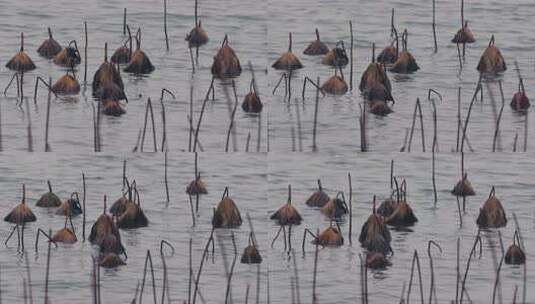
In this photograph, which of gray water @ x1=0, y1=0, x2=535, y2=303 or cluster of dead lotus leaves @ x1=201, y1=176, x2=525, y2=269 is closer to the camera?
gray water @ x1=0, y1=0, x2=535, y2=303

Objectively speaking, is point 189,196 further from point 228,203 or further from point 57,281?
point 57,281

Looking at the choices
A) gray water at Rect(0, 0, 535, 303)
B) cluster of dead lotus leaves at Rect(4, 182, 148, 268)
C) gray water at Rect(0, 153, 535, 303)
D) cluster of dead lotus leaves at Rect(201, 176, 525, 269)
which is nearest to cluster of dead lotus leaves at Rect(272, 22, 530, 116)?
gray water at Rect(0, 0, 535, 303)

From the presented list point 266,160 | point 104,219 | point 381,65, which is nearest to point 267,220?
point 266,160

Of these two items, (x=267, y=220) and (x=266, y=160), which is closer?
(x=267, y=220)

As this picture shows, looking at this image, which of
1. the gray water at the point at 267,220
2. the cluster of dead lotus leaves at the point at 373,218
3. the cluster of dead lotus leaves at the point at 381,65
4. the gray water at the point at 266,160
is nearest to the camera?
the gray water at the point at 267,220

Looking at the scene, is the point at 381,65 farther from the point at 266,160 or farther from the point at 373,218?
the point at 373,218

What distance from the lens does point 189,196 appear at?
22906 millimetres

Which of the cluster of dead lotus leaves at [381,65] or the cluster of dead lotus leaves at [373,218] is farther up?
the cluster of dead lotus leaves at [381,65]

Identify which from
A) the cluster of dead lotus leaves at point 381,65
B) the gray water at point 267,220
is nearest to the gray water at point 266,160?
the gray water at point 267,220

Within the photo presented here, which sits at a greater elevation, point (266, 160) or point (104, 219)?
point (266, 160)

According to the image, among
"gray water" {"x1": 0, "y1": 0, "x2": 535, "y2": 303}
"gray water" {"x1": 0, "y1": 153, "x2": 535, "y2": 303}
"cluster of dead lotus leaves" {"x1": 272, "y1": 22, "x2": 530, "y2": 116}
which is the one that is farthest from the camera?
"cluster of dead lotus leaves" {"x1": 272, "y1": 22, "x2": 530, "y2": 116}

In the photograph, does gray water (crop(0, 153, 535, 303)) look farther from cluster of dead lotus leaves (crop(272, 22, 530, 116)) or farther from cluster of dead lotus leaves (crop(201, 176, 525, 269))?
cluster of dead lotus leaves (crop(272, 22, 530, 116))

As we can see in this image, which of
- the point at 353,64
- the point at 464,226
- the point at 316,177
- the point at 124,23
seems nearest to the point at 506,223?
the point at 464,226

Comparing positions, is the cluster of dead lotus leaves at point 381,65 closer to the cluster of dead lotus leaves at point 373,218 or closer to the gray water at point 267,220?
the gray water at point 267,220
